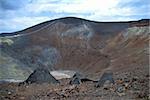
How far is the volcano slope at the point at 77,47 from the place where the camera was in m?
42.2

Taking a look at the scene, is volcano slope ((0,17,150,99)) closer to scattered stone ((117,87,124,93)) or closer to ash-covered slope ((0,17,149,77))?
ash-covered slope ((0,17,149,77))

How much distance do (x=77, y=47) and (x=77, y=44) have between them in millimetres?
730

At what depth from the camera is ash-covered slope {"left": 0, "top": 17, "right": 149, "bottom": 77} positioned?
1799 inches

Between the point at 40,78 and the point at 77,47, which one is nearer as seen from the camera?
the point at 40,78

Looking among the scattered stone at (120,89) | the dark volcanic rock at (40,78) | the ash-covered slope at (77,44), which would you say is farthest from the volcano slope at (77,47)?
the scattered stone at (120,89)

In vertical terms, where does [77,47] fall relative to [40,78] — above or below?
above

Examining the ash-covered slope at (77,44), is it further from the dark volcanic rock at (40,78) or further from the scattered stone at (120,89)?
the scattered stone at (120,89)

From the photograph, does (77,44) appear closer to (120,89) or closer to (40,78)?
(40,78)

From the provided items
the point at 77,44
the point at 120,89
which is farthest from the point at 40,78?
the point at 77,44

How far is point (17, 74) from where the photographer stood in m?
38.7

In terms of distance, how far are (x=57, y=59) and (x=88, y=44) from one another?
5.27m

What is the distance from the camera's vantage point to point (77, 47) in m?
50.8

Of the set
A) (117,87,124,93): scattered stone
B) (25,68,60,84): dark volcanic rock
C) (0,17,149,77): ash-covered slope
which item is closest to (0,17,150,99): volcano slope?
(0,17,149,77): ash-covered slope

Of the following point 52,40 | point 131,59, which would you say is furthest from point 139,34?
point 52,40
